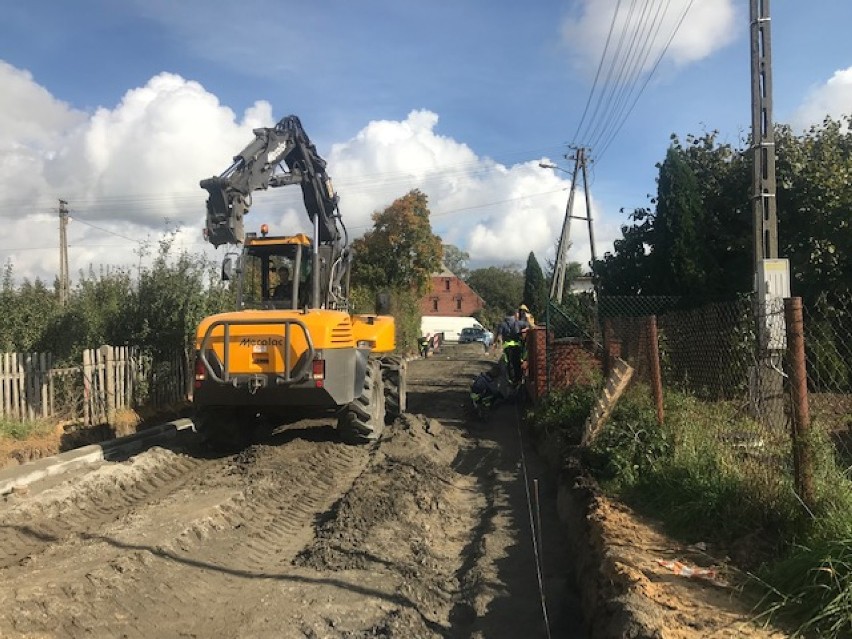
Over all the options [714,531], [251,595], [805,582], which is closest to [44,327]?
[251,595]

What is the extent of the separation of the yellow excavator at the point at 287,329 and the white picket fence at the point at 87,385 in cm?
298

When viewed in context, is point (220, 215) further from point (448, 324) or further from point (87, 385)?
point (448, 324)

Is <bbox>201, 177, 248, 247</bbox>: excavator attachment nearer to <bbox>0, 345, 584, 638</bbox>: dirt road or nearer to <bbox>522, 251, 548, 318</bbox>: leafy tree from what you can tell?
<bbox>0, 345, 584, 638</bbox>: dirt road

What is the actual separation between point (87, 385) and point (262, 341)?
4566 millimetres

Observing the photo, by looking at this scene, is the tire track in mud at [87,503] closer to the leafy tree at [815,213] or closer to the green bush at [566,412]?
the green bush at [566,412]

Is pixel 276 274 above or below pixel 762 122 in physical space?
below

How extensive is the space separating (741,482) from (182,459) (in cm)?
668

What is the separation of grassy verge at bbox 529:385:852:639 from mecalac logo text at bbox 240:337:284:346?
143 inches

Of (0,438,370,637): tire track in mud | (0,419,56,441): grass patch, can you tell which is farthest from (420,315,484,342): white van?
(0,438,370,637): tire track in mud

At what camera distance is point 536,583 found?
17.1ft

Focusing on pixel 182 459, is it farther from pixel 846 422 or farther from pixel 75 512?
pixel 846 422

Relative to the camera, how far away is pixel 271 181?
11.1 metres

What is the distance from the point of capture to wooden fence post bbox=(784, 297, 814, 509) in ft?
14.1

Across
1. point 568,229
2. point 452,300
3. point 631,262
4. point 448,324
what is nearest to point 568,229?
point 568,229
